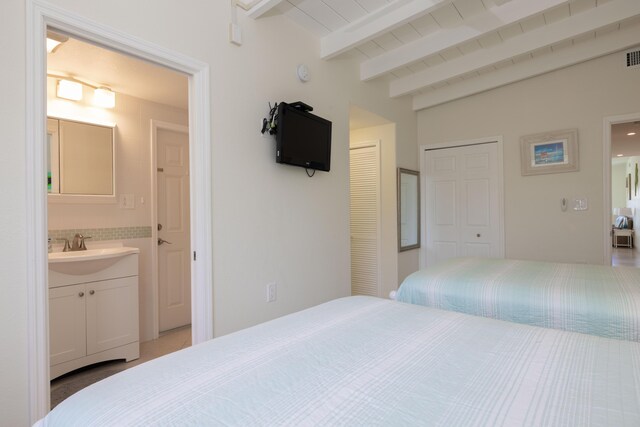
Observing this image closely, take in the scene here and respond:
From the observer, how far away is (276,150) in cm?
239

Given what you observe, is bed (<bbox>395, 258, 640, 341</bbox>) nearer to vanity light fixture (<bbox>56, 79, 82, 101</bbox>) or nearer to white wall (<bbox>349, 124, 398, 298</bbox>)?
white wall (<bbox>349, 124, 398, 298</bbox>)

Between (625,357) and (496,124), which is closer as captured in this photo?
(625,357)

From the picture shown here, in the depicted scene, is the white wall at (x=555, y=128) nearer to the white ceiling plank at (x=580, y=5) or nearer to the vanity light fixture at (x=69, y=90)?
the white ceiling plank at (x=580, y=5)

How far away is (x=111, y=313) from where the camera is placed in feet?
8.43

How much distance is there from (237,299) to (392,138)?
102 inches

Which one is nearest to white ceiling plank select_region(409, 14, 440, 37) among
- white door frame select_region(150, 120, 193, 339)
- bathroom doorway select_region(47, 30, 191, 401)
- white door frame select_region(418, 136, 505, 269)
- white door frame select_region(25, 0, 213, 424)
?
white door frame select_region(418, 136, 505, 269)

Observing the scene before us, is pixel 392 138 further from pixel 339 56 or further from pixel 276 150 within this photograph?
pixel 276 150

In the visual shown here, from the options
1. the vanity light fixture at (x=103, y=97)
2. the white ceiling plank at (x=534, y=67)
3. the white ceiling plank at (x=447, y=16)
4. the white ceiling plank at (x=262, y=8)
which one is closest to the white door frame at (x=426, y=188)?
the white ceiling plank at (x=534, y=67)

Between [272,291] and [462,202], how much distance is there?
2.71 m

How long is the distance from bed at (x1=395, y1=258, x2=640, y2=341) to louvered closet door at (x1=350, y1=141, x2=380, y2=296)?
1767 mm

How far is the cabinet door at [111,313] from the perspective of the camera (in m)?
2.47

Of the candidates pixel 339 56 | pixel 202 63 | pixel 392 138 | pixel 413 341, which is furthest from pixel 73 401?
pixel 392 138

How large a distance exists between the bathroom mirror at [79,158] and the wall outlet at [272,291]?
1.59m

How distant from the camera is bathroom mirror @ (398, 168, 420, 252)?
3936 mm
